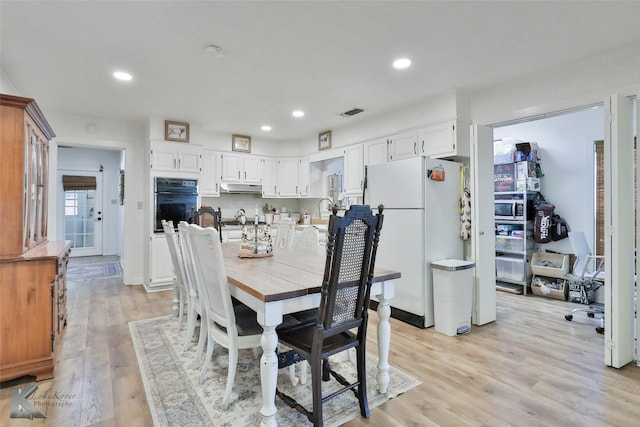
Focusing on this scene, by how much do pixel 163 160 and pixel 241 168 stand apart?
131cm

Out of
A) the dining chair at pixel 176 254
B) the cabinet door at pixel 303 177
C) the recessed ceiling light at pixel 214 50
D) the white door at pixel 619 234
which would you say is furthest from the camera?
the cabinet door at pixel 303 177

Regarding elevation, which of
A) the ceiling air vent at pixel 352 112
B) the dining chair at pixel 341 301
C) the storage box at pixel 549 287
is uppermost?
the ceiling air vent at pixel 352 112

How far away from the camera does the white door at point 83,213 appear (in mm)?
7648

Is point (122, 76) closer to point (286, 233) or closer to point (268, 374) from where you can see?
point (286, 233)

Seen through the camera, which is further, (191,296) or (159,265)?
(159,265)

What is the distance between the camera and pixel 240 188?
5.61 meters

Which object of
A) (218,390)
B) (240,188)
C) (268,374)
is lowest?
(218,390)

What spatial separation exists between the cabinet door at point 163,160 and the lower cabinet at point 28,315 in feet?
8.20

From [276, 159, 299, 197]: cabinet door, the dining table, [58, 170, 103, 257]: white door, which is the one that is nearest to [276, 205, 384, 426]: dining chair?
the dining table

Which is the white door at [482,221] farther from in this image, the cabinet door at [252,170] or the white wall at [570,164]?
the cabinet door at [252,170]

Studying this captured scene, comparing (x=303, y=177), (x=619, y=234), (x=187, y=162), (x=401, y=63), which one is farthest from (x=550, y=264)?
(x=187, y=162)

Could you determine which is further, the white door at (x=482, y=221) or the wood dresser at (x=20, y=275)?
the white door at (x=482, y=221)

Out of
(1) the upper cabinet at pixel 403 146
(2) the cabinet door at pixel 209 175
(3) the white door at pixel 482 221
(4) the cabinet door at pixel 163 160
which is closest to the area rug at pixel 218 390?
(3) the white door at pixel 482 221

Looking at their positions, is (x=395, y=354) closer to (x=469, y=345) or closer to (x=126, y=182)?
(x=469, y=345)
